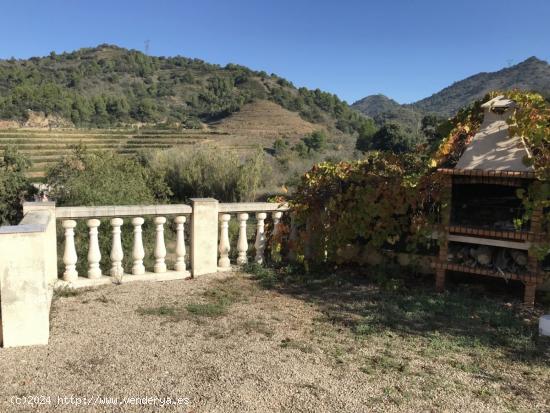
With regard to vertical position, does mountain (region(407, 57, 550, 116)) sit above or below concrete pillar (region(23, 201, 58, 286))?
above

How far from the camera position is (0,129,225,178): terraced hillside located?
1695 inches

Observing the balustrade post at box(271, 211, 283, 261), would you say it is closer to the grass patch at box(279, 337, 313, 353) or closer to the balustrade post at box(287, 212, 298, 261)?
the balustrade post at box(287, 212, 298, 261)

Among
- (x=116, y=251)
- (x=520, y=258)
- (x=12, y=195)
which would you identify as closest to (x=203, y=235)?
(x=116, y=251)

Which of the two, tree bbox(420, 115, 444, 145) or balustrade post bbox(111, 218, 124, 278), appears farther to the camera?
tree bbox(420, 115, 444, 145)

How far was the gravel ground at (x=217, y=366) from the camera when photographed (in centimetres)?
A: 256

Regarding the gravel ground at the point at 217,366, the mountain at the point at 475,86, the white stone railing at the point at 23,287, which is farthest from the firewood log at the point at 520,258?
the mountain at the point at 475,86

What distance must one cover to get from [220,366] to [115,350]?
0.80 m

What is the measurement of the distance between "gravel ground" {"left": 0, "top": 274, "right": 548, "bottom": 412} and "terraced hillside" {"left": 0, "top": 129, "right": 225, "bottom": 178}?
38622mm

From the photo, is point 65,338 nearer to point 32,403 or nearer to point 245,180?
point 32,403

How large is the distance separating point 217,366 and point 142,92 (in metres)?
83.8

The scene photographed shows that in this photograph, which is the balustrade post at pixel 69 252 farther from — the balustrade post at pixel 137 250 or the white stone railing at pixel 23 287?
the white stone railing at pixel 23 287

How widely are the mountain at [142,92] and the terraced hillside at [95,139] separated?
324 inches

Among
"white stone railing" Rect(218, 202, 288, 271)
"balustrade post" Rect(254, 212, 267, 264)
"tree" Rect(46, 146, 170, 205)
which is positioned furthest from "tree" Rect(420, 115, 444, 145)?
"tree" Rect(46, 146, 170, 205)

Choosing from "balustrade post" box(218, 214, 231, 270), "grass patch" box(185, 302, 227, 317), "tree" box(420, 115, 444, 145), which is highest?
"tree" box(420, 115, 444, 145)
